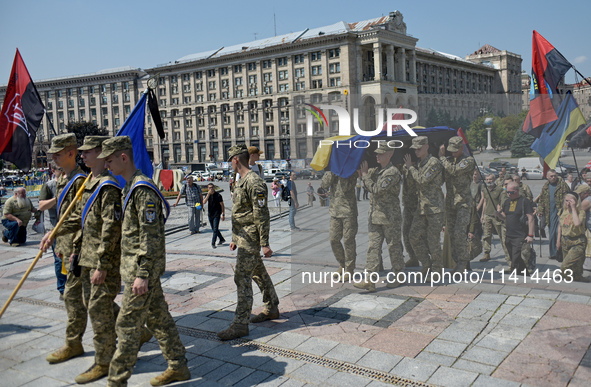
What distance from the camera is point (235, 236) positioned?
19.4 ft

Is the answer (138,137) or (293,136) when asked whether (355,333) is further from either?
(138,137)

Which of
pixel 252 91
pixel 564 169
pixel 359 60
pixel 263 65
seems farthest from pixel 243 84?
pixel 564 169

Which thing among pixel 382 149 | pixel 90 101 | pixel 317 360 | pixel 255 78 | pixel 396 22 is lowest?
pixel 317 360

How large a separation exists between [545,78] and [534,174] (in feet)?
4.29

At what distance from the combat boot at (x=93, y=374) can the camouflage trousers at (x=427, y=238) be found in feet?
15.0

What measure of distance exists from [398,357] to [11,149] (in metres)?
7.09

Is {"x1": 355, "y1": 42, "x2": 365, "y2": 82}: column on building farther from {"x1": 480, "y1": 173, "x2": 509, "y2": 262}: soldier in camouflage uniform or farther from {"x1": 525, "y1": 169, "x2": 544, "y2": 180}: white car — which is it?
{"x1": 525, "y1": 169, "x2": 544, "y2": 180}: white car

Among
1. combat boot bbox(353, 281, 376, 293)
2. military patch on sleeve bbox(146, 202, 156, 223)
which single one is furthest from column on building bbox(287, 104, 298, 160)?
military patch on sleeve bbox(146, 202, 156, 223)

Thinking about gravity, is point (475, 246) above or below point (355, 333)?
above

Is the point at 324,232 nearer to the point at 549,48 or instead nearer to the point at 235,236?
the point at 235,236

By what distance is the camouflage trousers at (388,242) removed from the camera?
743 cm

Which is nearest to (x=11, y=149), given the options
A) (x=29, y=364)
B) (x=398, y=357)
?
(x=29, y=364)

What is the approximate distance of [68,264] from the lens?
5508 mm

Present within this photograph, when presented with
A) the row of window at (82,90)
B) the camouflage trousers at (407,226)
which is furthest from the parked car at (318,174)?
the row of window at (82,90)
